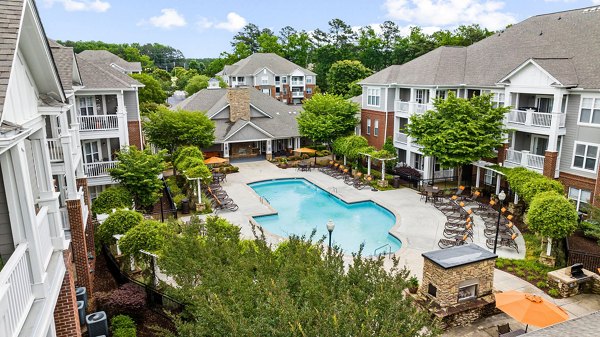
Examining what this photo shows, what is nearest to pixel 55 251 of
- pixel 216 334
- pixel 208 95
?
pixel 216 334

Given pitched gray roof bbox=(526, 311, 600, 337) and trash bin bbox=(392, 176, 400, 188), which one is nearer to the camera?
pitched gray roof bbox=(526, 311, 600, 337)

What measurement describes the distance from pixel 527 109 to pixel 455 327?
17648 millimetres

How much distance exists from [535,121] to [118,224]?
23273mm

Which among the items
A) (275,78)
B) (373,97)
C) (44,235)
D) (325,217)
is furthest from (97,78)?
(275,78)

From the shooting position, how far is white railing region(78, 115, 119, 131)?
22.6 meters

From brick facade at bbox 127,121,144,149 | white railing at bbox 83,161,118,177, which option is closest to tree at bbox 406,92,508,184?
brick facade at bbox 127,121,144,149

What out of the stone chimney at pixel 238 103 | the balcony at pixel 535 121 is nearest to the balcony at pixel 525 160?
the balcony at pixel 535 121

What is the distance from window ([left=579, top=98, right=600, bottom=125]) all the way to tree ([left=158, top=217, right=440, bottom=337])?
18.7 metres

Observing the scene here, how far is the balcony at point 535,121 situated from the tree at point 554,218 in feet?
23.5

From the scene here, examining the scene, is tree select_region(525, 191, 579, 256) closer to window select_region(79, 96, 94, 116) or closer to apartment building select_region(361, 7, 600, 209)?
apartment building select_region(361, 7, 600, 209)

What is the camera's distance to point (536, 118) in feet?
78.8

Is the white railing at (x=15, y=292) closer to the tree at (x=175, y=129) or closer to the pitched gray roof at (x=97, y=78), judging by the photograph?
the pitched gray roof at (x=97, y=78)

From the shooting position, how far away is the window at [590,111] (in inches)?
836

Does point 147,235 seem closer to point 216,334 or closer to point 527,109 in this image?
point 216,334
